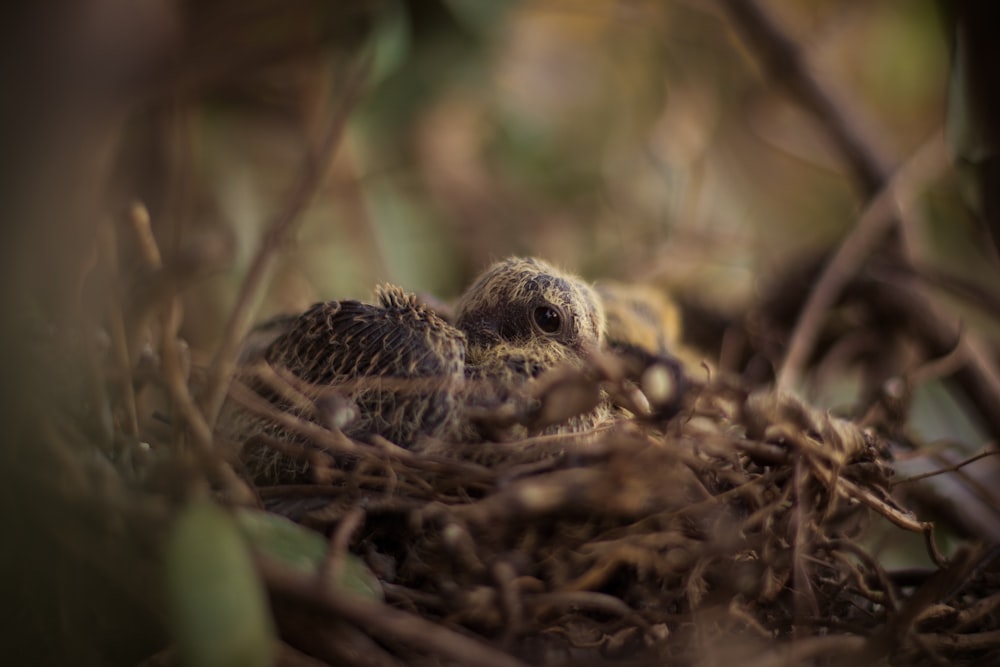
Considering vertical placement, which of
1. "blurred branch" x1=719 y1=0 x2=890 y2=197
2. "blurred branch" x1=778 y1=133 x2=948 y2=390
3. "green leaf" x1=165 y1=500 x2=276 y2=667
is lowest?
"green leaf" x1=165 y1=500 x2=276 y2=667

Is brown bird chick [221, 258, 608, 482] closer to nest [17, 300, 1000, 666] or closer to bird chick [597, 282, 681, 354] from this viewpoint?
nest [17, 300, 1000, 666]

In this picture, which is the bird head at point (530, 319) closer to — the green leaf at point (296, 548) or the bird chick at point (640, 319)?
the bird chick at point (640, 319)

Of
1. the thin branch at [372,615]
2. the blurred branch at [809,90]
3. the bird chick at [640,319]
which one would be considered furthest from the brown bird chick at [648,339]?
the blurred branch at [809,90]

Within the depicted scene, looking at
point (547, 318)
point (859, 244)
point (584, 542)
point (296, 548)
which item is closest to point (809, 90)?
point (859, 244)

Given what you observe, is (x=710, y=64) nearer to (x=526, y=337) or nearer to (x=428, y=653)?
(x=526, y=337)

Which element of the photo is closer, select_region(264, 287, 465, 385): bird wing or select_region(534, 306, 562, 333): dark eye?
select_region(264, 287, 465, 385): bird wing

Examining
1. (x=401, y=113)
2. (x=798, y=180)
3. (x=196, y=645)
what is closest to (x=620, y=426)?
(x=196, y=645)

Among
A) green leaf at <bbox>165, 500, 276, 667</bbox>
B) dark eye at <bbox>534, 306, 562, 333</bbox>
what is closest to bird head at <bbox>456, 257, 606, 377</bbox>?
dark eye at <bbox>534, 306, 562, 333</bbox>
